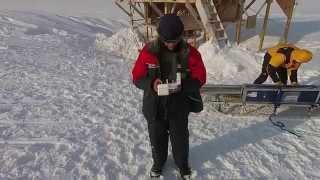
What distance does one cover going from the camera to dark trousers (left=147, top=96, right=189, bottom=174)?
4488 mm

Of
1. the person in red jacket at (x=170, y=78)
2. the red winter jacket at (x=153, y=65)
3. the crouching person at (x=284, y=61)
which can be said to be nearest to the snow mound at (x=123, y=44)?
the crouching person at (x=284, y=61)

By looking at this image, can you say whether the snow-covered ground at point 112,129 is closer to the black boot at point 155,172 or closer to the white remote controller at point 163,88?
the black boot at point 155,172

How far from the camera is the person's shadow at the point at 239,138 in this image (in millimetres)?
5480

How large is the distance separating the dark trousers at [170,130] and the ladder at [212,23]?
23.9 ft

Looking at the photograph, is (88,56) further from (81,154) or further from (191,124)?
(81,154)

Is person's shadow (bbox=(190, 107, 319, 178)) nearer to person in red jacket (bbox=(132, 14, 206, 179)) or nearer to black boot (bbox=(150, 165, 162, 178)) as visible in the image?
black boot (bbox=(150, 165, 162, 178))

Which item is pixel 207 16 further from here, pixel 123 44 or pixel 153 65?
pixel 153 65

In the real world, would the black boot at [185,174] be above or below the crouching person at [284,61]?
below

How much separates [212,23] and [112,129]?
276 inches

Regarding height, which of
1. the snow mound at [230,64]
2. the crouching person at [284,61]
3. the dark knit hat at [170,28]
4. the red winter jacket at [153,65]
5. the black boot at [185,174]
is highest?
the dark knit hat at [170,28]

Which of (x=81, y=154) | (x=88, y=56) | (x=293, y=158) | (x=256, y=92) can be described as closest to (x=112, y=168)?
(x=81, y=154)

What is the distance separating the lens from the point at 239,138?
6281mm

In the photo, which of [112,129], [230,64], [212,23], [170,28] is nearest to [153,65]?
[170,28]

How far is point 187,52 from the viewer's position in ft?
13.9
